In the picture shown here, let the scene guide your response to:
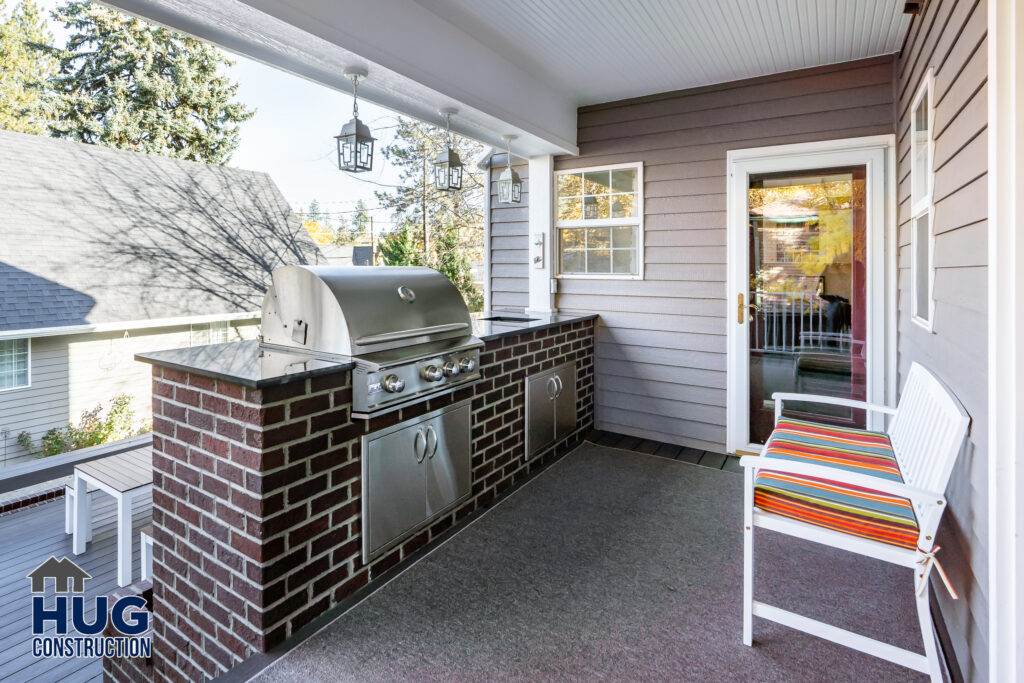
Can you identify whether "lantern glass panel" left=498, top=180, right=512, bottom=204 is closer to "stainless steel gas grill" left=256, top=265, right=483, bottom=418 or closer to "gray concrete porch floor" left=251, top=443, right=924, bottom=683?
"stainless steel gas grill" left=256, top=265, right=483, bottom=418

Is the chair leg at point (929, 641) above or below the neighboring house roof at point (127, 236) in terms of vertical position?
below

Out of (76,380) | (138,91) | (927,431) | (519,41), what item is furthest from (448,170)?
(138,91)

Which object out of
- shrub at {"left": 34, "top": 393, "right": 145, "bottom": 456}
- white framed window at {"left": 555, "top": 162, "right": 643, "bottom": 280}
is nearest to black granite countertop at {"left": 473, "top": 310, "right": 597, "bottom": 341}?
white framed window at {"left": 555, "top": 162, "right": 643, "bottom": 280}

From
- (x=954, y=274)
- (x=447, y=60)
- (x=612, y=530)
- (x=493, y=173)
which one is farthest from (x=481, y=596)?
(x=493, y=173)

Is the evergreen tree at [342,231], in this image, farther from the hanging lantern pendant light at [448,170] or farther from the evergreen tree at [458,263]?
the hanging lantern pendant light at [448,170]

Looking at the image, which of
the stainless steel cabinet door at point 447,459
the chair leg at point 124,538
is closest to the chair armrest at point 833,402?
the stainless steel cabinet door at point 447,459

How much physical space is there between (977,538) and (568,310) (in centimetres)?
333

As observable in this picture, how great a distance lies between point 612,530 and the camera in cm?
271

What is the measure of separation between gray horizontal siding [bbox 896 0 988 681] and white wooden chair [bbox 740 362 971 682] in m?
0.07

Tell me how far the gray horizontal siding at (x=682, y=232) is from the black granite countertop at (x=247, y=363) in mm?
2799

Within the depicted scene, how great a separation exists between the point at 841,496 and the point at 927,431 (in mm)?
397

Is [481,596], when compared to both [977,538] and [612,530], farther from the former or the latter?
[977,538]

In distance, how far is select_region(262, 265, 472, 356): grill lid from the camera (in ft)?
6.69

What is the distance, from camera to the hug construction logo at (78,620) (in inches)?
87.2
